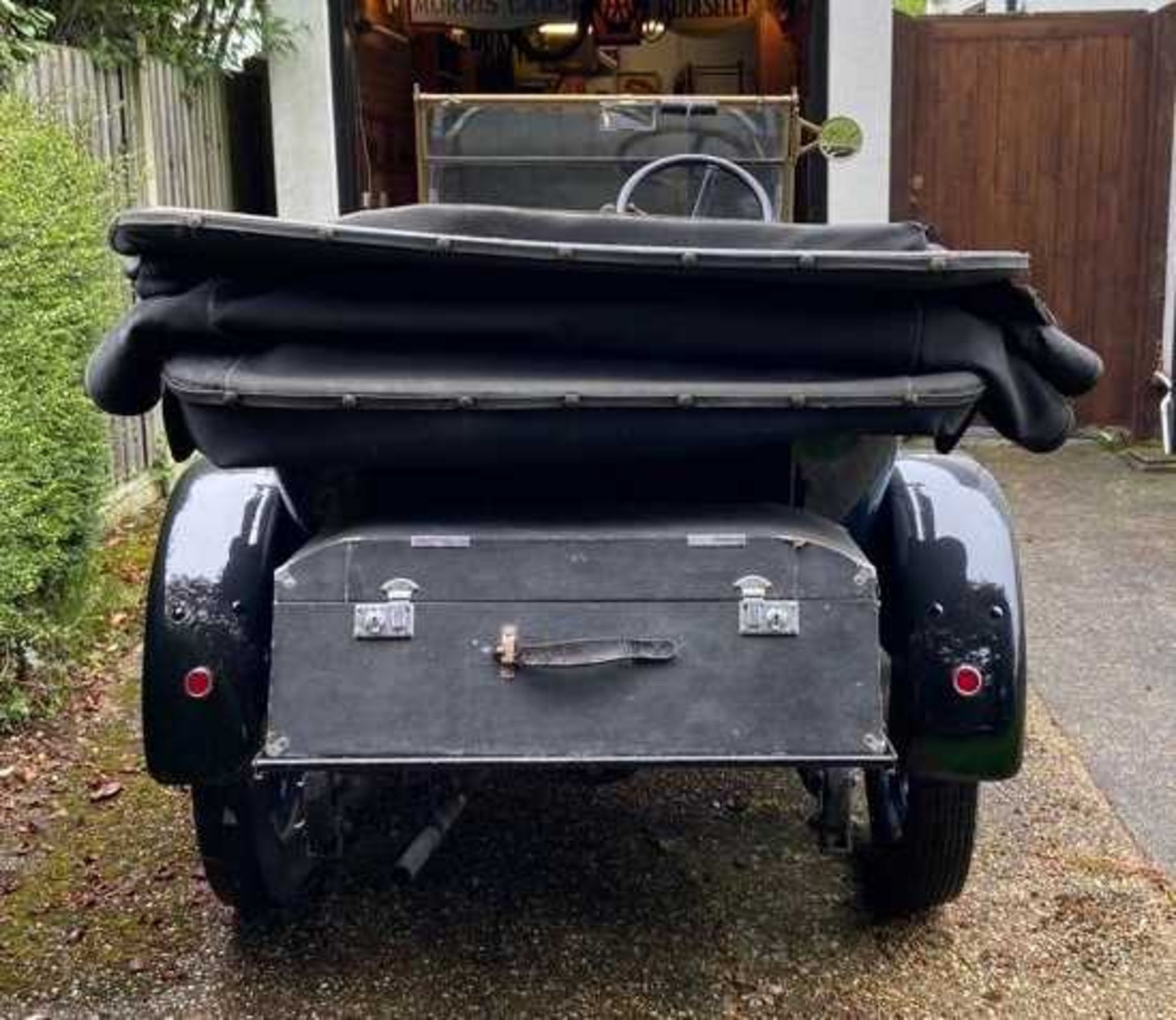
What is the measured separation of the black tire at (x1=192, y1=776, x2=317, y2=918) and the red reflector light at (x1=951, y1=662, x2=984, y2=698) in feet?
4.28

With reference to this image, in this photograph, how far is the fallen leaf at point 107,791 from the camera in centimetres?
411

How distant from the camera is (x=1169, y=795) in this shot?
4.09 meters

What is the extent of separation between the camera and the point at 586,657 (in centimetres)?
244

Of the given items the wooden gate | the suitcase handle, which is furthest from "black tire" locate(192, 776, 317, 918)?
the wooden gate

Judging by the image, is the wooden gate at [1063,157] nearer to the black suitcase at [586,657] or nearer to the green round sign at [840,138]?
the green round sign at [840,138]

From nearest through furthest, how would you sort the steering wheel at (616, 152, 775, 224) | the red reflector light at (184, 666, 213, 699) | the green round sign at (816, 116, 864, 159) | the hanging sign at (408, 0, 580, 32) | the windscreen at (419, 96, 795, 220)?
the red reflector light at (184, 666, 213, 699) < the steering wheel at (616, 152, 775, 224) < the windscreen at (419, 96, 795, 220) < the green round sign at (816, 116, 864, 159) < the hanging sign at (408, 0, 580, 32)

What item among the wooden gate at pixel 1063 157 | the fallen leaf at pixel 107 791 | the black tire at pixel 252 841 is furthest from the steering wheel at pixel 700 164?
the wooden gate at pixel 1063 157

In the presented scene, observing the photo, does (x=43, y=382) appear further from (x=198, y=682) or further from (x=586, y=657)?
(x=586, y=657)

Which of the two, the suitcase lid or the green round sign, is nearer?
the suitcase lid

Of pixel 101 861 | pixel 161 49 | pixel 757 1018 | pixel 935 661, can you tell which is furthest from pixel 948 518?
pixel 161 49

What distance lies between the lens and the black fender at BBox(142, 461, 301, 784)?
2768 mm

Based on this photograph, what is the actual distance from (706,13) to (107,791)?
8.93 metres

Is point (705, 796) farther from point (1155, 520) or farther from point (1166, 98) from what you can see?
point (1166, 98)

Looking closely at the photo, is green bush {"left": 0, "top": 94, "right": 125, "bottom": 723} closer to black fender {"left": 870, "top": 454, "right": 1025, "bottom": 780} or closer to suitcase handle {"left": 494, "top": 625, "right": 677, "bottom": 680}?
suitcase handle {"left": 494, "top": 625, "right": 677, "bottom": 680}
